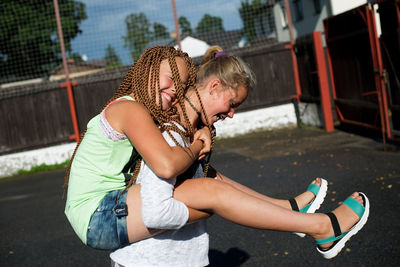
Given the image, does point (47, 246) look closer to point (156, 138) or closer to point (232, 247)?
point (232, 247)

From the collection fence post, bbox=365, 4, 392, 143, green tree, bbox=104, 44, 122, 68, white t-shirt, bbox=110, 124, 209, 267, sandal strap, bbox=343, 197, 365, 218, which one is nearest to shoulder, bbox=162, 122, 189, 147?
white t-shirt, bbox=110, 124, 209, 267

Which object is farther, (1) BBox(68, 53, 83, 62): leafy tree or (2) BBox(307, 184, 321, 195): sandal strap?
(1) BBox(68, 53, 83, 62): leafy tree

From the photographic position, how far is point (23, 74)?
36.1 feet

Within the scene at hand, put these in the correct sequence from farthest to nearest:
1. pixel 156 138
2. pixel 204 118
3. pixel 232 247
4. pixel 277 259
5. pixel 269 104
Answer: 1. pixel 269 104
2. pixel 232 247
3. pixel 277 259
4. pixel 204 118
5. pixel 156 138

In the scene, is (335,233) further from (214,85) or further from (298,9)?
(298,9)

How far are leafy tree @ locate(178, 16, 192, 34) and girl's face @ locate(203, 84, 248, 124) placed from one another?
803 cm

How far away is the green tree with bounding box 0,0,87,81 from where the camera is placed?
35.6ft

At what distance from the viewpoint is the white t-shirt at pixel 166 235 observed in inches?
86.2

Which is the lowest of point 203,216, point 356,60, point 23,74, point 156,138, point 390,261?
point 390,261

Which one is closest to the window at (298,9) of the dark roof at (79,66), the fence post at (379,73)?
the dark roof at (79,66)

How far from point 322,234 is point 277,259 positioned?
1.23 meters

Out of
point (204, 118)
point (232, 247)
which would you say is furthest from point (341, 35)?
point (204, 118)

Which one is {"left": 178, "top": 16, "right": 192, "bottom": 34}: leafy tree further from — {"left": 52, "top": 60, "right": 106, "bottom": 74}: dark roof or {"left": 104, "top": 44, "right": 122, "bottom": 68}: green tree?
{"left": 52, "top": 60, "right": 106, "bottom": 74}: dark roof

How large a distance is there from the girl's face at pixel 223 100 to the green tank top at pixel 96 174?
0.46 metres
